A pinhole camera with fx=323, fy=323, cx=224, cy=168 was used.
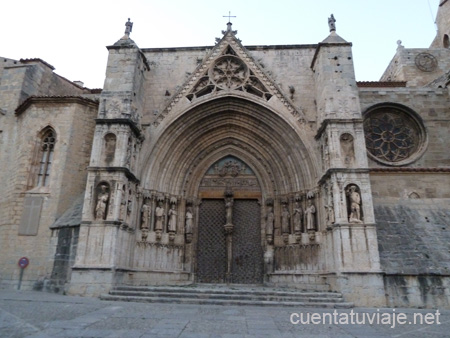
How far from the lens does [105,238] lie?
9453 millimetres

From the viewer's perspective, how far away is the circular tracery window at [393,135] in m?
13.7

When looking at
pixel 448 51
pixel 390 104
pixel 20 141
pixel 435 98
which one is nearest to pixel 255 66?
pixel 390 104

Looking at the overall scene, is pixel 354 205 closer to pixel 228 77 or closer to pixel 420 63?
pixel 228 77

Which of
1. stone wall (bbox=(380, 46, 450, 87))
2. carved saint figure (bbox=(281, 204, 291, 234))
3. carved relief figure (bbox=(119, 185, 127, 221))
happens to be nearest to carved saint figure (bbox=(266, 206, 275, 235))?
carved saint figure (bbox=(281, 204, 291, 234))

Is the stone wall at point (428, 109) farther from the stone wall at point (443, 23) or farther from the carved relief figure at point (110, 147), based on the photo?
the stone wall at point (443, 23)

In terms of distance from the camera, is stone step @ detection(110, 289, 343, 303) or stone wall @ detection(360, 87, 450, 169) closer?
stone step @ detection(110, 289, 343, 303)

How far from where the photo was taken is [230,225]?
12.3m

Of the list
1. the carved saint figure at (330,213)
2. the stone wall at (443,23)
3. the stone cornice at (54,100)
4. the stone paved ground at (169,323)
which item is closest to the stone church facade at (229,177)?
the stone cornice at (54,100)

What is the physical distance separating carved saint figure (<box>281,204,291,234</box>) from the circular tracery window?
15.1ft

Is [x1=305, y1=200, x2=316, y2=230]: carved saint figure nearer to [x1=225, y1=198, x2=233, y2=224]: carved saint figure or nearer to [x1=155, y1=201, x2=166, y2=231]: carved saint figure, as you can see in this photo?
[x1=225, y1=198, x2=233, y2=224]: carved saint figure

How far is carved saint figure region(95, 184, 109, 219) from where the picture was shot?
9664 mm

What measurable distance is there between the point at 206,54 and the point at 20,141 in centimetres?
812

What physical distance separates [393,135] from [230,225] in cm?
829

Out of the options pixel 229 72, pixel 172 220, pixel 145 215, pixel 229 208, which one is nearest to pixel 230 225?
pixel 229 208
